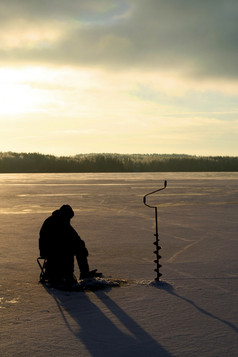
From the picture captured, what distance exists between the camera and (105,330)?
208 inches

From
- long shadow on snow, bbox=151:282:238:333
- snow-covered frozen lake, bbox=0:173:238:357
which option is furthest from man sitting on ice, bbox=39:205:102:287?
long shadow on snow, bbox=151:282:238:333

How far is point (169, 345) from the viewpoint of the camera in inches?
188

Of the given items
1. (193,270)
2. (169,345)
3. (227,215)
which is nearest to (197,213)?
(227,215)

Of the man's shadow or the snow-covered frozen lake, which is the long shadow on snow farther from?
the man's shadow

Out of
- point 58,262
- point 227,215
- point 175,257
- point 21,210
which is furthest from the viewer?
point 21,210

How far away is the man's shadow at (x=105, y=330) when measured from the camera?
4.64 meters

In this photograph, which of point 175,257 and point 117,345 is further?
point 175,257

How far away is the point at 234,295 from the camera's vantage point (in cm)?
673

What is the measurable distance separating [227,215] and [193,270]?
33.6 ft

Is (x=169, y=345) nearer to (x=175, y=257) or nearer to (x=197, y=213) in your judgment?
(x=175, y=257)

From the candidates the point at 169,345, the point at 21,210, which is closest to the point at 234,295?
the point at 169,345

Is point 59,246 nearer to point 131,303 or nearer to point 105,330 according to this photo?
point 131,303

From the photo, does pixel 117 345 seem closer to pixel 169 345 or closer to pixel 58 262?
pixel 169 345

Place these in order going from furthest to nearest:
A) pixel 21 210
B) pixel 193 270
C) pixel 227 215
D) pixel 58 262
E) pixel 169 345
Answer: pixel 21 210, pixel 227 215, pixel 193 270, pixel 58 262, pixel 169 345
